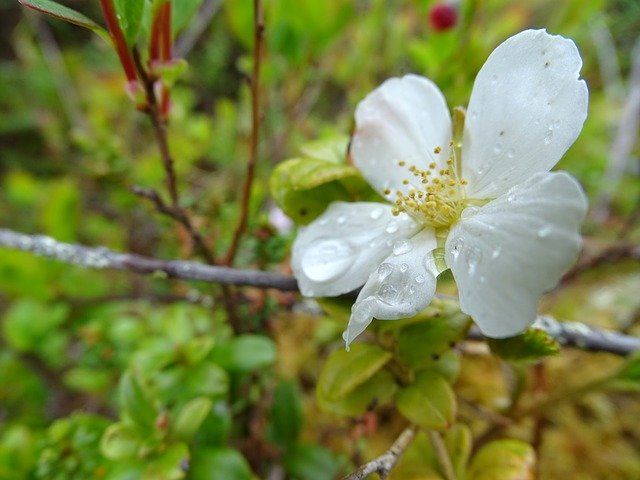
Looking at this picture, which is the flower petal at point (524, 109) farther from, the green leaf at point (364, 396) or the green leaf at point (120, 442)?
the green leaf at point (120, 442)

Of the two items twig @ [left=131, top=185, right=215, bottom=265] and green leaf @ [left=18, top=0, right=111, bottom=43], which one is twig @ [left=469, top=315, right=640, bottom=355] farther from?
green leaf @ [left=18, top=0, right=111, bottom=43]

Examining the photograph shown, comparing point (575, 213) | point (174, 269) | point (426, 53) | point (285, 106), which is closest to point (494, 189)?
point (575, 213)

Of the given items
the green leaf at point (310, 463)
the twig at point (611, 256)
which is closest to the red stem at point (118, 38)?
the green leaf at point (310, 463)

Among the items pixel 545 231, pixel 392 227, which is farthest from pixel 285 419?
pixel 545 231

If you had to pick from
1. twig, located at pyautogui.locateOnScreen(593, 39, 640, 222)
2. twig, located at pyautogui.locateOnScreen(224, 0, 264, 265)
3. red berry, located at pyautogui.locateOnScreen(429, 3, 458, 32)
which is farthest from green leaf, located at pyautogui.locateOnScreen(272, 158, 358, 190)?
twig, located at pyautogui.locateOnScreen(593, 39, 640, 222)

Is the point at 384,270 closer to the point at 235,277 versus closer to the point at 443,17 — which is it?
the point at 235,277

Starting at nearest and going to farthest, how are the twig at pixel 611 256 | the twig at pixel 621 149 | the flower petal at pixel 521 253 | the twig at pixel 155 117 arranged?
the flower petal at pixel 521 253 < the twig at pixel 155 117 < the twig at pixel 611 256 < the twig at pixel 621 149

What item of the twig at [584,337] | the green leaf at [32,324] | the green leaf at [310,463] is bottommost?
the green leaf at [32,324]
